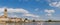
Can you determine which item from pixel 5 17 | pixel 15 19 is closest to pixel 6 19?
pixel 5 17

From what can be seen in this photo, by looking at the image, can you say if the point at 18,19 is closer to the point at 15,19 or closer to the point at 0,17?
the point at 15,19

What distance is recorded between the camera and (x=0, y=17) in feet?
338

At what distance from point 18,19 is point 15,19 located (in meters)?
2.28

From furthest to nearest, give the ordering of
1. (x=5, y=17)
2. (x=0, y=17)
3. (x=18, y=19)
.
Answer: (x=18, y=19)
(x=0, y=17)
(x=5, y=17)

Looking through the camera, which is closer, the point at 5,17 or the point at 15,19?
the point at 5,17

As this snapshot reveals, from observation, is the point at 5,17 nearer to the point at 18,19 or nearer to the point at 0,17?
the point at 0,17

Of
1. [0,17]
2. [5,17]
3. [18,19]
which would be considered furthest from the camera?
[18,19]

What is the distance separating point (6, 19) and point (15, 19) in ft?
39.8

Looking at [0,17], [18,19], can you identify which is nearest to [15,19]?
[18,19]

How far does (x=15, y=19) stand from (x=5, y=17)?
14.2 meters

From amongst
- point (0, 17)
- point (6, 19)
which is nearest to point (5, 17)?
point (6, 19)

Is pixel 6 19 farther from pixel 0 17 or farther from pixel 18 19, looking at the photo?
pixel 18 19

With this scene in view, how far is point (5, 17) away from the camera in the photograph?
95.2 meters

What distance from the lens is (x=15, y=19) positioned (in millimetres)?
108688
